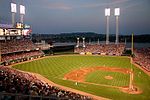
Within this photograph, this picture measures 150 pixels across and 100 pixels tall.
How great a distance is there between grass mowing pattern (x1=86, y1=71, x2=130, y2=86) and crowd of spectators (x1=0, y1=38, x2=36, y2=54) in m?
28.3

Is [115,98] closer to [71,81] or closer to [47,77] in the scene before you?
[71,81]

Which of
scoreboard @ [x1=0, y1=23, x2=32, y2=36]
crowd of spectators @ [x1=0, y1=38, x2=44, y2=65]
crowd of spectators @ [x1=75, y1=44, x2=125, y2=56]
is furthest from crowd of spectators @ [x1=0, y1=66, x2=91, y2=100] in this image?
crowd of spectators @ [x1=75, y1=44, x2=125, y2=56]

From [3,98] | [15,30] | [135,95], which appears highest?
[15,30]

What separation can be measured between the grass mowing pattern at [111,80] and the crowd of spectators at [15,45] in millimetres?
28279

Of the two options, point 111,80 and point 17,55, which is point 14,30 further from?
point 111,80

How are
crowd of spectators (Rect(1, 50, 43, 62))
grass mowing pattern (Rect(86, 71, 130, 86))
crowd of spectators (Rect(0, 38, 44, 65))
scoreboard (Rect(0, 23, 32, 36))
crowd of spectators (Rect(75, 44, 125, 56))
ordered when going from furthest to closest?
1. crowd of spectators (Rect(75, 44, 125, 56))
2. scoreboard (Rect(0, 23, 32, 36))
3. crowd of spectators (Rect(0, 38, 44, 65))
4. crowd of spectators (Rect(1, 50, 43, 62))
5. grass mowing pattern (Rect(86, 71, 130, 86))

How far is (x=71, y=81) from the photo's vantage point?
3344 centimetres

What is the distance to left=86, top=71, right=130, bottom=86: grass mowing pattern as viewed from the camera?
1275 inches

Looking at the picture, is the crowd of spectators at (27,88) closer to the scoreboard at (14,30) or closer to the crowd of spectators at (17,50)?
the crowd of spectators at (17,50)

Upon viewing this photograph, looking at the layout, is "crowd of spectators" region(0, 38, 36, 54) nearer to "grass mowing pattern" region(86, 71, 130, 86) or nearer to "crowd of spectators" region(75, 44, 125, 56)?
"crowd of spectators" region(75, 44, 125, 56)

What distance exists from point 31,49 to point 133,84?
41169 millimetres

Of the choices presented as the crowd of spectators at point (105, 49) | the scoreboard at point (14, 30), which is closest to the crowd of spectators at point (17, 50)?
the scoreboard at point (14, 30)

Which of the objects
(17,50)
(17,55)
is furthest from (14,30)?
(17,55)

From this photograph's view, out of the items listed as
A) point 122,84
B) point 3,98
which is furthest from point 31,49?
point 3,98
